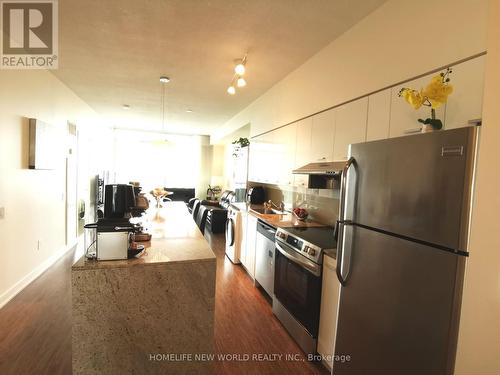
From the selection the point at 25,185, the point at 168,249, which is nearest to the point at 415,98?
the point at 168,249

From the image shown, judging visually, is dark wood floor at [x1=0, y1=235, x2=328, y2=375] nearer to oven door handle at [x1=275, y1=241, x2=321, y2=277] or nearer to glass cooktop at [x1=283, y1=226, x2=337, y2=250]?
oven door handle at [x1=275, y1=241, x2=321, y2=277]

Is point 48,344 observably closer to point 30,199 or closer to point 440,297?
point 30,199

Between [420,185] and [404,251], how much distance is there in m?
0.33

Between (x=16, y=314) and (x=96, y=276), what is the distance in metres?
1.99

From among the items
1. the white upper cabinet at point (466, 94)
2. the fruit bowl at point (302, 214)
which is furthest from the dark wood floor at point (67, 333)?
the white upper cabinet at point (466, 94)

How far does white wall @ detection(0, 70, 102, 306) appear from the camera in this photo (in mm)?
2756

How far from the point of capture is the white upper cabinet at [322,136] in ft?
8.25

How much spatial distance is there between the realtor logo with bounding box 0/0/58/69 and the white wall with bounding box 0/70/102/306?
14 cm

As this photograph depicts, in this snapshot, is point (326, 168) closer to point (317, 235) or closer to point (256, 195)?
point (317, 235)

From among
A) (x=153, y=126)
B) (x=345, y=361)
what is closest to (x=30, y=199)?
(x=345, y=361)

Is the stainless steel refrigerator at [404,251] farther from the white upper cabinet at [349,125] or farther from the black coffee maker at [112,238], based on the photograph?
the black coffee maker at [112,238]

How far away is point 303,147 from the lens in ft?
9.82

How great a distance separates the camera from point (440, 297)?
3.73 feet

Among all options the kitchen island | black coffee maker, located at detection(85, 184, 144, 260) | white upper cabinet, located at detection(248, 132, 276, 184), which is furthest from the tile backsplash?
black coffee maker, located at detection(85, 184, 144, 260)
